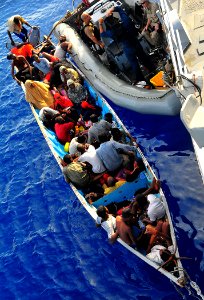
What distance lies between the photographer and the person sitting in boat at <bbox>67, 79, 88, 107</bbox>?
1214 centimetres

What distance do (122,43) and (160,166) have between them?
163 inches

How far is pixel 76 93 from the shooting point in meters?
12.2

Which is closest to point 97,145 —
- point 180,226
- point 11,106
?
point 180,226

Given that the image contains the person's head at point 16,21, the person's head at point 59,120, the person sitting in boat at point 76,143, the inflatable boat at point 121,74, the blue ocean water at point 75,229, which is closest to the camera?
the blue ocean water at point 75,229

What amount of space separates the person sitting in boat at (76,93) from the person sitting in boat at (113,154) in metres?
3.21

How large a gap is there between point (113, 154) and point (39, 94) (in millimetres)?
4685

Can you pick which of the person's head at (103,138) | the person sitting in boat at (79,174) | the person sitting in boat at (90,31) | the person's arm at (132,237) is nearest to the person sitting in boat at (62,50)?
the person sitting in boat at (90,31)

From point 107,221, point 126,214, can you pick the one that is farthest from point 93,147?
point 126,214

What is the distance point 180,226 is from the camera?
9102 millimetres

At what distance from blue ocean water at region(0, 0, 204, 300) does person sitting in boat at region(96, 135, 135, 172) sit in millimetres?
1556

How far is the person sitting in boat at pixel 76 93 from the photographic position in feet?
39.8

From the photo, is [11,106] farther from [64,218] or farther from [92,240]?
[92,240]

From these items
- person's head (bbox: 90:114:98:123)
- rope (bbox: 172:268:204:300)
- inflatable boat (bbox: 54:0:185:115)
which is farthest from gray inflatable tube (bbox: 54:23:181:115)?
rope (bbox: 172:268:204:300)

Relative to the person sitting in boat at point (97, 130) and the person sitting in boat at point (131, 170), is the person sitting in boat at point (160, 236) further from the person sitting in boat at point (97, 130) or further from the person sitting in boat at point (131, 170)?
the person sitting in boat at point (97, 130)
